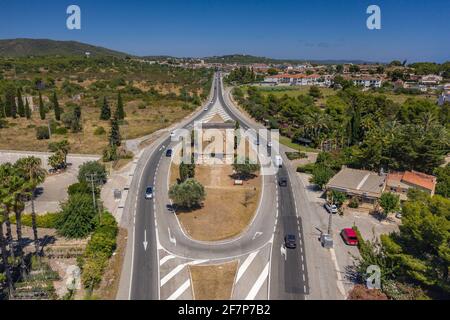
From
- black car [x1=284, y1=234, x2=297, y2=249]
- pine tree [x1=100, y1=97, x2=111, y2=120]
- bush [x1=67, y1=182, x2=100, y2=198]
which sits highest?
pine tree [x1=100, y1=97, x2=111, y2=120]

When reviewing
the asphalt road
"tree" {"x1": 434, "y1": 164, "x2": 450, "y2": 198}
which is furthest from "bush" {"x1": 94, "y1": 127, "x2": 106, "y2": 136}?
"tree" {"x1": 434, "y1": 164, "x2": 450, "y2": 198}

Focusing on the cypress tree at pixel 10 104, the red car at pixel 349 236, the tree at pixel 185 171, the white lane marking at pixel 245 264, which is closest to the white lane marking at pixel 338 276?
the red car at pixel 349 236

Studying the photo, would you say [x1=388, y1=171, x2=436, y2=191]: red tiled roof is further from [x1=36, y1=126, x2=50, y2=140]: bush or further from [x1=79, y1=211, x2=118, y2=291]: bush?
[x1=36, y1=126, x2=50, y2=140]: bush

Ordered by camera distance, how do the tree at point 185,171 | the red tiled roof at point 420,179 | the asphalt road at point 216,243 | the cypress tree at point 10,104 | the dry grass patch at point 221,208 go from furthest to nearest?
the cypress tree at point 10,104 < the tree at point 185,171 < the red tiled roof at point 420,179 < the dry grass patch at point 221,208 < the asphalt road at point 216,243

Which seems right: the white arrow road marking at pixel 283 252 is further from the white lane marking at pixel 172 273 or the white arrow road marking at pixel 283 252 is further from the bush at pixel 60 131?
the bush at pixel 60 131

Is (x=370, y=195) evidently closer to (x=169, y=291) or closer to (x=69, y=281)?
(x=169, y=291)
